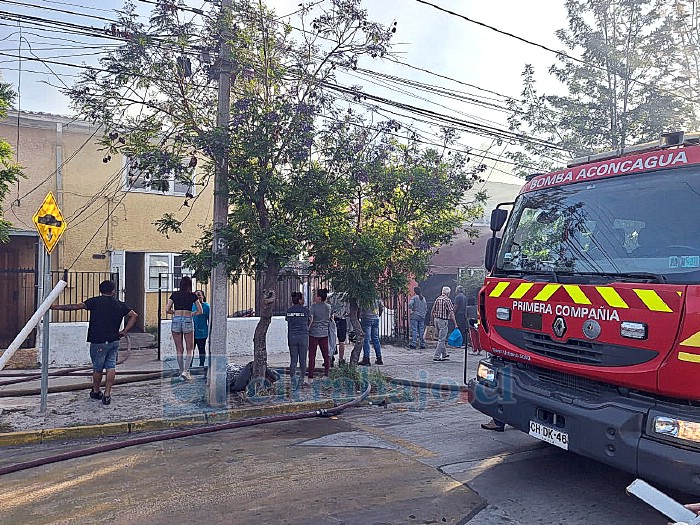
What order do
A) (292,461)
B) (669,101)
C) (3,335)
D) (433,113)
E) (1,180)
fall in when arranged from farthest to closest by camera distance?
(669,101)
(3,335)
(433,113)
(1,180)
(292,461)

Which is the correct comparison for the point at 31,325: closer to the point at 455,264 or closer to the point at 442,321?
the point at 442,321

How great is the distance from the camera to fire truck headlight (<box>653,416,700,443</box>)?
3.98 meters

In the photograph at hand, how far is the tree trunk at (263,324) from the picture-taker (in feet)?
30.5

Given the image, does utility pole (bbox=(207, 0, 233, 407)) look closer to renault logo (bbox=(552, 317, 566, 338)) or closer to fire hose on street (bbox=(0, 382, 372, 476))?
fire hose on street (bbox=(0, 382, 372, 476))

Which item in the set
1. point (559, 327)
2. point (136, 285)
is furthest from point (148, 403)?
point (136, 285)

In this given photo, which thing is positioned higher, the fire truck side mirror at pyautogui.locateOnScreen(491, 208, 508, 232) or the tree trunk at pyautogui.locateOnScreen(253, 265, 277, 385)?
the fire truck side mirror at pyautogui.locateOnScreen(491, 208, 508, 232)

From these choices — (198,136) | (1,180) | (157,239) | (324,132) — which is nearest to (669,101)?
(324,132)

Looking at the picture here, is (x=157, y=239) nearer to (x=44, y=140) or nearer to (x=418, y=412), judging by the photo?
(x=44, y=140)

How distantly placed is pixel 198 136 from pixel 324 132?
1.94m

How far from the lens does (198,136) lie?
8.15 m

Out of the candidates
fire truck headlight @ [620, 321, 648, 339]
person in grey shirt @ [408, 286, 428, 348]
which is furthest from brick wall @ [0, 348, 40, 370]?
fire truck headlight @ [620, 321, 648, 339]

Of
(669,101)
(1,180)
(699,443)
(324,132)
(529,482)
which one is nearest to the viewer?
(699,443)

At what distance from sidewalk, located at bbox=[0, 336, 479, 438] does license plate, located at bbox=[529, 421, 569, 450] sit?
4248 millimetres

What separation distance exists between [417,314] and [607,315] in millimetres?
10804
